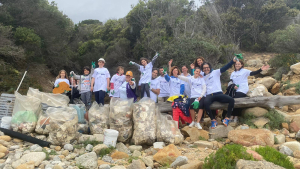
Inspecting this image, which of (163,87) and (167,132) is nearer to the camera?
(167,132)

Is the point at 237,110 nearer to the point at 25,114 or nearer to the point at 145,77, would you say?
the point at 145,77

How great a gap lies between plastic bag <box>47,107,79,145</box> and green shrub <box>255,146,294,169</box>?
134 inches

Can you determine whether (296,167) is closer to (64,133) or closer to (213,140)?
(213,140)

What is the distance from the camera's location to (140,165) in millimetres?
3508

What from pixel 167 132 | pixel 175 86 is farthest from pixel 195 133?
pixel 175 86

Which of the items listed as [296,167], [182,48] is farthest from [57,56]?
[296,167]

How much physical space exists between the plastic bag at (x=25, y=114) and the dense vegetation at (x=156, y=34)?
6887 mm

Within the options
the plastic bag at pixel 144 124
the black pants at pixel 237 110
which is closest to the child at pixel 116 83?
the plastic bag at pixel 144 124

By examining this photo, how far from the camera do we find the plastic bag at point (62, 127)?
4504 millimetres

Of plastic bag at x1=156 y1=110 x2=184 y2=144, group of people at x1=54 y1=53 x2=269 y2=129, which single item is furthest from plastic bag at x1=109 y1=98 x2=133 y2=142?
group of people at x1=54 y1=53 x2=269 y2=129

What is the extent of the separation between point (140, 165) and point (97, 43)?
52.8 feet

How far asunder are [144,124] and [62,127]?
1.61 metres

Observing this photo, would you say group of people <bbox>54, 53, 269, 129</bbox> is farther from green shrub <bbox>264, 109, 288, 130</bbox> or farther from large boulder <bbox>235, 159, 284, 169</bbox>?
large boulder <bbox>235, 159, 284, 169</bbox>

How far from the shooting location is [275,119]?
5598mm
